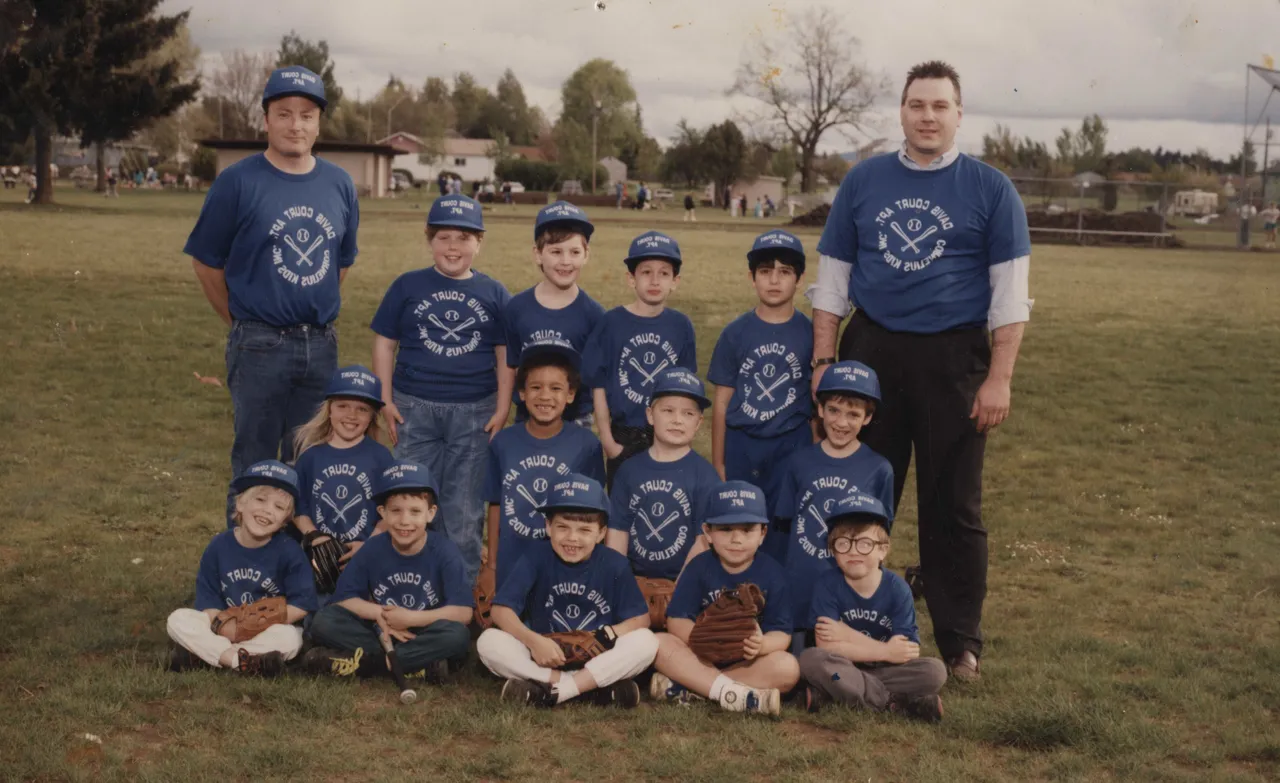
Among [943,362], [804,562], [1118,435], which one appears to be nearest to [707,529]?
[804,562]

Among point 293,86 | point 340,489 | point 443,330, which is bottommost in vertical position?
point 340,489

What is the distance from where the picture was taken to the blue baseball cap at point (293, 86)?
584 centimetres

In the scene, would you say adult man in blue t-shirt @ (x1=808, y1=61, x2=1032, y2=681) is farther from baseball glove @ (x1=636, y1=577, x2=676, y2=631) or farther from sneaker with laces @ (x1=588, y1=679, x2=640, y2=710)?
sneaker with laces @ (x1=588, y1=679, x2=640, y2=710)

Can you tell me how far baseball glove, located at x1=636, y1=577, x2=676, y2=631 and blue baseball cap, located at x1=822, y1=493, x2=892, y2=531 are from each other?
83 cm

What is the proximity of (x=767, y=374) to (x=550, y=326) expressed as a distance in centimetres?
107

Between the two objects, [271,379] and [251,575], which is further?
[271,379]

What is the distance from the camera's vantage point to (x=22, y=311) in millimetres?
15844

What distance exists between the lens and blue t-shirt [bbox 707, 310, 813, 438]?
242 inches

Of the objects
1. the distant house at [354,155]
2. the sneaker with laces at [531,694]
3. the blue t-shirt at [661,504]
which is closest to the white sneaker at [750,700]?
the sneaker with laces at [531,694]

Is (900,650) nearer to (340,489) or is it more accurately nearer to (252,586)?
(340,489)

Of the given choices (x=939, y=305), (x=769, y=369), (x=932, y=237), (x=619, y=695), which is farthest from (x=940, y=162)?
(x=619, y=695)

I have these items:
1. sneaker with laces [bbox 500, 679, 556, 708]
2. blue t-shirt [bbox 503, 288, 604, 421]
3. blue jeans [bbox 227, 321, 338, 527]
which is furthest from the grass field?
blue t-shirt [bbox 503, 288, 604, 421]

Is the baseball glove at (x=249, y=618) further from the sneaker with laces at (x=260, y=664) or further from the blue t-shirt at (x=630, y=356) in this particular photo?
the blue t-shirt at (x=630, y=356)

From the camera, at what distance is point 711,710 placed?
519 centimetres
